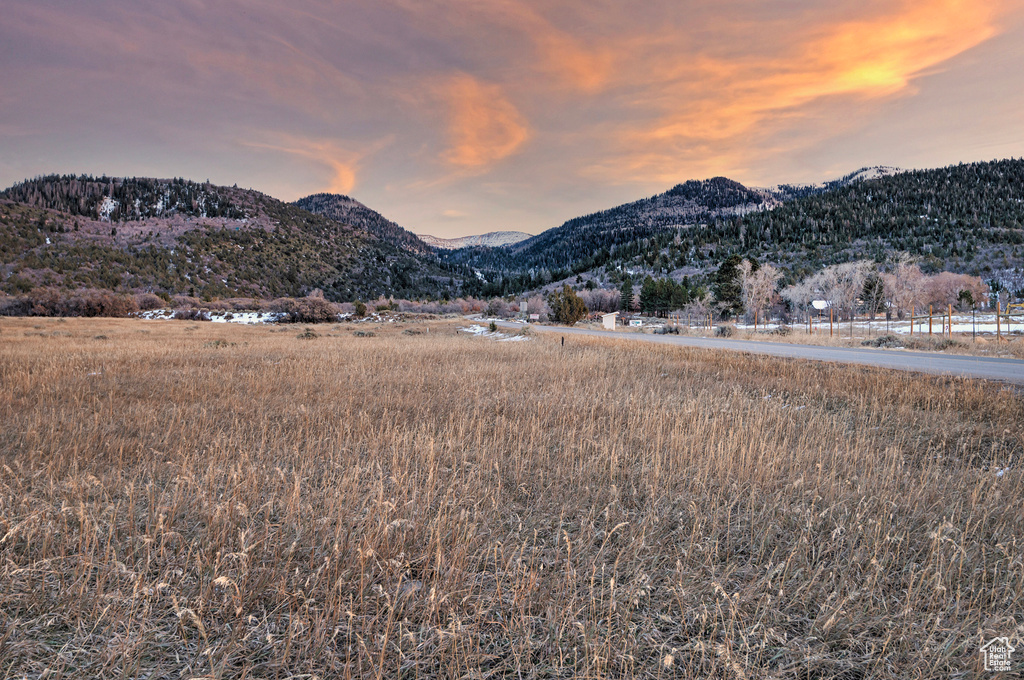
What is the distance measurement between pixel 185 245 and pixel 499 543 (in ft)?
322

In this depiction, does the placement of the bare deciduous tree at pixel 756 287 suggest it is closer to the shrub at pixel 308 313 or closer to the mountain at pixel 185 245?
the shrub at pixel 308 313

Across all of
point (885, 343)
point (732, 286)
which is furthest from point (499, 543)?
point (732, 286)

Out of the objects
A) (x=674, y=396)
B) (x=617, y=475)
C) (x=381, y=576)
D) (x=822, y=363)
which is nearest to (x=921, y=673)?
(x=617, y=475)

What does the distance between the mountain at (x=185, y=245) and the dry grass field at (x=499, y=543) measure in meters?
70.8

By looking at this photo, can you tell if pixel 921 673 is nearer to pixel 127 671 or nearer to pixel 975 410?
pixel 127 671

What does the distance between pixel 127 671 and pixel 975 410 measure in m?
11.5

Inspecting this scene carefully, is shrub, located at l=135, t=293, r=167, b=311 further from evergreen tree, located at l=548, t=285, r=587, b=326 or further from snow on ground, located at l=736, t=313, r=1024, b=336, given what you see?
snow on ground, located at l=736, t=313, r=1024, b=336

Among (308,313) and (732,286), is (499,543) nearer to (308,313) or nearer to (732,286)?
(308,313)

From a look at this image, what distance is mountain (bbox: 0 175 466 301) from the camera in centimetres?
6178

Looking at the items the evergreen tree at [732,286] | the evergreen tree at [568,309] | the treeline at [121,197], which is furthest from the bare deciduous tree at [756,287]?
the treeline at [121,197]

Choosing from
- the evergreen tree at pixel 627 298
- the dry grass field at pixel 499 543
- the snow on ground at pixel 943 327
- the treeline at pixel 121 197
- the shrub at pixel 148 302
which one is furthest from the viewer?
the treeline at pixel 121 197

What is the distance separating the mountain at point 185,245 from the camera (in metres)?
61.8

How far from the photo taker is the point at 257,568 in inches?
106

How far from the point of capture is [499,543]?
2.88 meters
